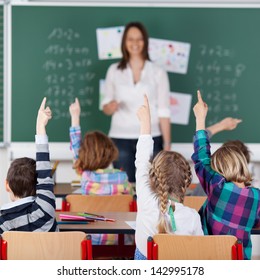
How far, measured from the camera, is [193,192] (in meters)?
5.21

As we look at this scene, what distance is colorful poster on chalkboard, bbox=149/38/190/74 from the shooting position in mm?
6934

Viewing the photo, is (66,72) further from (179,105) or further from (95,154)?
(95,154)

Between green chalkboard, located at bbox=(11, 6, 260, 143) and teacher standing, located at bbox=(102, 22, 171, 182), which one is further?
green chalkboard, located at bbox=(11, 6, 260, 143)

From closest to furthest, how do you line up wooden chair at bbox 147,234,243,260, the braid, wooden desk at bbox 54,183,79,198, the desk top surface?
wooden chair at bbox 147,234,243,260 → the braid → the desk top surface → wooden desk at bbox 54,183,79,198

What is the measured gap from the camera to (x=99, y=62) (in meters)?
6.96

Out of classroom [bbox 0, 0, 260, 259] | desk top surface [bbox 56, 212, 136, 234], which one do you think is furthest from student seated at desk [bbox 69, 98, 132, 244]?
classroom [bbox 0, 0, 260, 259]

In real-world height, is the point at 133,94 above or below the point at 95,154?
above

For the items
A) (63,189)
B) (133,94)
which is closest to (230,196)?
(63,189)

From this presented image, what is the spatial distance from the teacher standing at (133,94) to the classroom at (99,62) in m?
0.31

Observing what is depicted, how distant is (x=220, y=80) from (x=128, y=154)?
1219 mm

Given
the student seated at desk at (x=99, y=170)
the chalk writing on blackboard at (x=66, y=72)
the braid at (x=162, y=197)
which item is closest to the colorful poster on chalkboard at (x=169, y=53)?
the chalk writing on blackboard at (x=66, y=72)

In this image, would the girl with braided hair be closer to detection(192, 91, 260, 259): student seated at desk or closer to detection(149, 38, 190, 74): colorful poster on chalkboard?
detection(192, 91, 260, 259): student seated at desk

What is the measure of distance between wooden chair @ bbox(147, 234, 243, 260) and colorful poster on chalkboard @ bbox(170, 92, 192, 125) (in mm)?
3907
